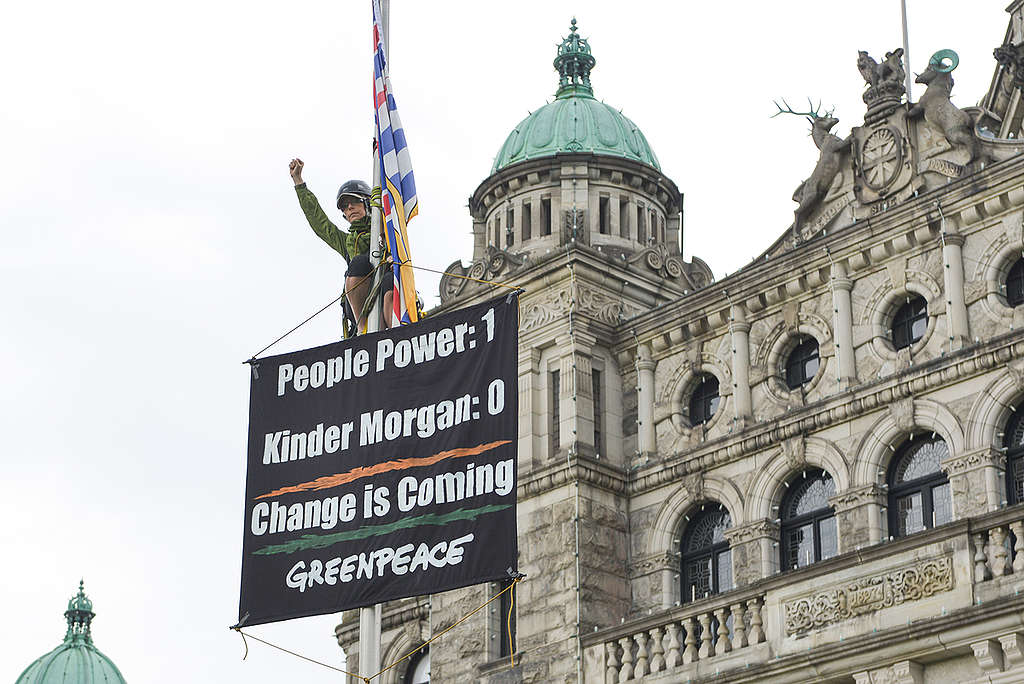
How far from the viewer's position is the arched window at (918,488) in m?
27.6

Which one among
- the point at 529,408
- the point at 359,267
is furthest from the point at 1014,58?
the point at 359,267

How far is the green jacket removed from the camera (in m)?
26.0

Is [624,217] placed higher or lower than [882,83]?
higher

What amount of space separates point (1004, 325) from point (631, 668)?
725 cm

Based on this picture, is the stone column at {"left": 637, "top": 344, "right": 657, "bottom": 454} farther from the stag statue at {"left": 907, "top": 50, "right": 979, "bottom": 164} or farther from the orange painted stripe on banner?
the orange painted stripe on banner

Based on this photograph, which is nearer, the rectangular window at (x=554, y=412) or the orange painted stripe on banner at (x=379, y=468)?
the orange painted stripe on banner at (x=379, y=468)

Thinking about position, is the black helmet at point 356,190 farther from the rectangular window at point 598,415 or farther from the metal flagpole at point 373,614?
the rectangular window at point 598,415

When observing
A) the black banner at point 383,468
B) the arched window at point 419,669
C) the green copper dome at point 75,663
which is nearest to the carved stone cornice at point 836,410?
the arched window at point 419,669

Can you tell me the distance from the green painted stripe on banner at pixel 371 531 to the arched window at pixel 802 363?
→ 968 centimetres

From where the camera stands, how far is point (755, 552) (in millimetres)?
29453

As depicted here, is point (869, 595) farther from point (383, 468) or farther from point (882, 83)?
point (882, 83)

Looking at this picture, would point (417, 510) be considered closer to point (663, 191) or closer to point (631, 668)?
point (631, 668)

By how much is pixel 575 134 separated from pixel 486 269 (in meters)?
4.01

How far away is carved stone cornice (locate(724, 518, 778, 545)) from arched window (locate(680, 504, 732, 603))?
52 centimetres
